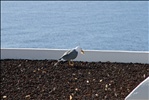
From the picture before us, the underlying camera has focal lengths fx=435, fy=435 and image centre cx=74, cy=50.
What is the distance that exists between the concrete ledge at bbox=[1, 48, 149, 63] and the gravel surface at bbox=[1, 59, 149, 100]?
0.62 ft

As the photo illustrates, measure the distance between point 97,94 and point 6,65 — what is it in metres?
1.88

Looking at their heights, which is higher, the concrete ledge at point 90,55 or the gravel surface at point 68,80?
the gravel surface at point 68,80

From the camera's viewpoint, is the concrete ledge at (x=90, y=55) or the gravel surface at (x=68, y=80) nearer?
the gravel surface at (x=68, y=80)

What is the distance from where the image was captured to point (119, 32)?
12.0m

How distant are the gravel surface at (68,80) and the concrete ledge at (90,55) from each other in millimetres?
189

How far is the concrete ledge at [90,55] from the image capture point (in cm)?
638

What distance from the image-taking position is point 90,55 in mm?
6559

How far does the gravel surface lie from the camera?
4977 millimetres

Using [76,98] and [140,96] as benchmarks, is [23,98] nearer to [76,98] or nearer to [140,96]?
[76,98]

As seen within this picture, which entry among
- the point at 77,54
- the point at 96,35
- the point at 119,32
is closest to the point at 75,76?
the point at 77,54

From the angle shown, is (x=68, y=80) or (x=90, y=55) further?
(x=90, y=55)

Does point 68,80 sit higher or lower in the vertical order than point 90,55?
higher

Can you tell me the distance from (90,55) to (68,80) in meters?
1.13

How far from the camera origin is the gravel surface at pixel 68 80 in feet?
16.3
